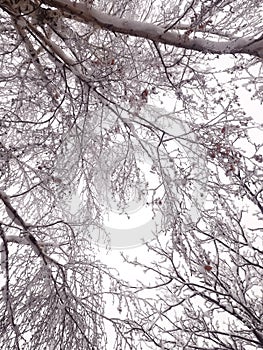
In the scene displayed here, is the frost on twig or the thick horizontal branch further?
the frost on twig

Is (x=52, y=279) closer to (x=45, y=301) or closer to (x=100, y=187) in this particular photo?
(x=45, y=301)

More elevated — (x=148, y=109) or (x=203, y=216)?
(x=148, y=109)

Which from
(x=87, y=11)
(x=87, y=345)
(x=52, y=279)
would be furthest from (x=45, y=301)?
(x=87, y=11)

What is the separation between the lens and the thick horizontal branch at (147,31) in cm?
304

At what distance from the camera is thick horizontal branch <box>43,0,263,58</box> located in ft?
9.98

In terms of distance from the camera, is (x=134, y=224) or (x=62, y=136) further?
(x=134, y=224)

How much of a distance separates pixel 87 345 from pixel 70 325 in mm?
200

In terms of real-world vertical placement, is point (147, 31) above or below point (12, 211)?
above

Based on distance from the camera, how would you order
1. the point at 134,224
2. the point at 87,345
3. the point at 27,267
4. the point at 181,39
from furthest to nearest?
the point at 134,224, the point at 27,267, the point at 87,345, the point at 181,39

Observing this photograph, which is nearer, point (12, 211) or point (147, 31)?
point (147, 31)

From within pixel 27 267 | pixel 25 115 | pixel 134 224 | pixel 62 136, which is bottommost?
pixel 27 267

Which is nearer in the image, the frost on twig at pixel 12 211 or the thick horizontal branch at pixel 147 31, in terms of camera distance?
the thick horizontal branch at pixel 147 31

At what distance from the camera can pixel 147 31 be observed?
308cm

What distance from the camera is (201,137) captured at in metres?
3.96
